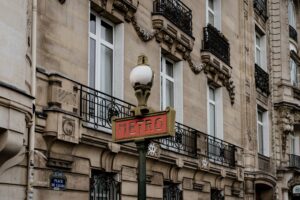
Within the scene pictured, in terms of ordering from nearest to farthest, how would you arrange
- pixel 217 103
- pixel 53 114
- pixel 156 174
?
pixel 53 114
pixel 156 174
pixel 217 103

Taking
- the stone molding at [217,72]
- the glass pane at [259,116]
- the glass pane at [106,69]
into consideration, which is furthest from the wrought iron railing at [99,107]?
the glass pane at [259,116]

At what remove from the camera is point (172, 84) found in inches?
612

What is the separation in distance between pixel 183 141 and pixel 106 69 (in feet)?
10.8

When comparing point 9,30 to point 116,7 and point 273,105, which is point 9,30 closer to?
point 116,7

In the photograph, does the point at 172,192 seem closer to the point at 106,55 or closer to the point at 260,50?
the point at 106,55

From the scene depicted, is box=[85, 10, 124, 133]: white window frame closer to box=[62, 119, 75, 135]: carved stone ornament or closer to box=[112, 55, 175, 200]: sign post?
box=[62, 119, 75, 135]: carved stone ornament

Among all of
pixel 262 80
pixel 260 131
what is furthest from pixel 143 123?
pixel 260 131

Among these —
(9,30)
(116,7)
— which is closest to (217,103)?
(116,7)

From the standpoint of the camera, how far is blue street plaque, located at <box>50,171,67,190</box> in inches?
390

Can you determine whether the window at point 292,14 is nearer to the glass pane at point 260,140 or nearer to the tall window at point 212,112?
the glass pane at point 260,140

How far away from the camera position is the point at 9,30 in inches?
317

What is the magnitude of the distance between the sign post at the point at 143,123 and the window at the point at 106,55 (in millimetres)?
4681

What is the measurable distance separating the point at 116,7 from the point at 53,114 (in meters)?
3.44

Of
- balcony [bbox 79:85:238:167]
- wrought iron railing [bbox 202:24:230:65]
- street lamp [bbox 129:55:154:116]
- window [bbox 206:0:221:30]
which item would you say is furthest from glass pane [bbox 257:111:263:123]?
street lamp [bbox 129:55:154:116]
